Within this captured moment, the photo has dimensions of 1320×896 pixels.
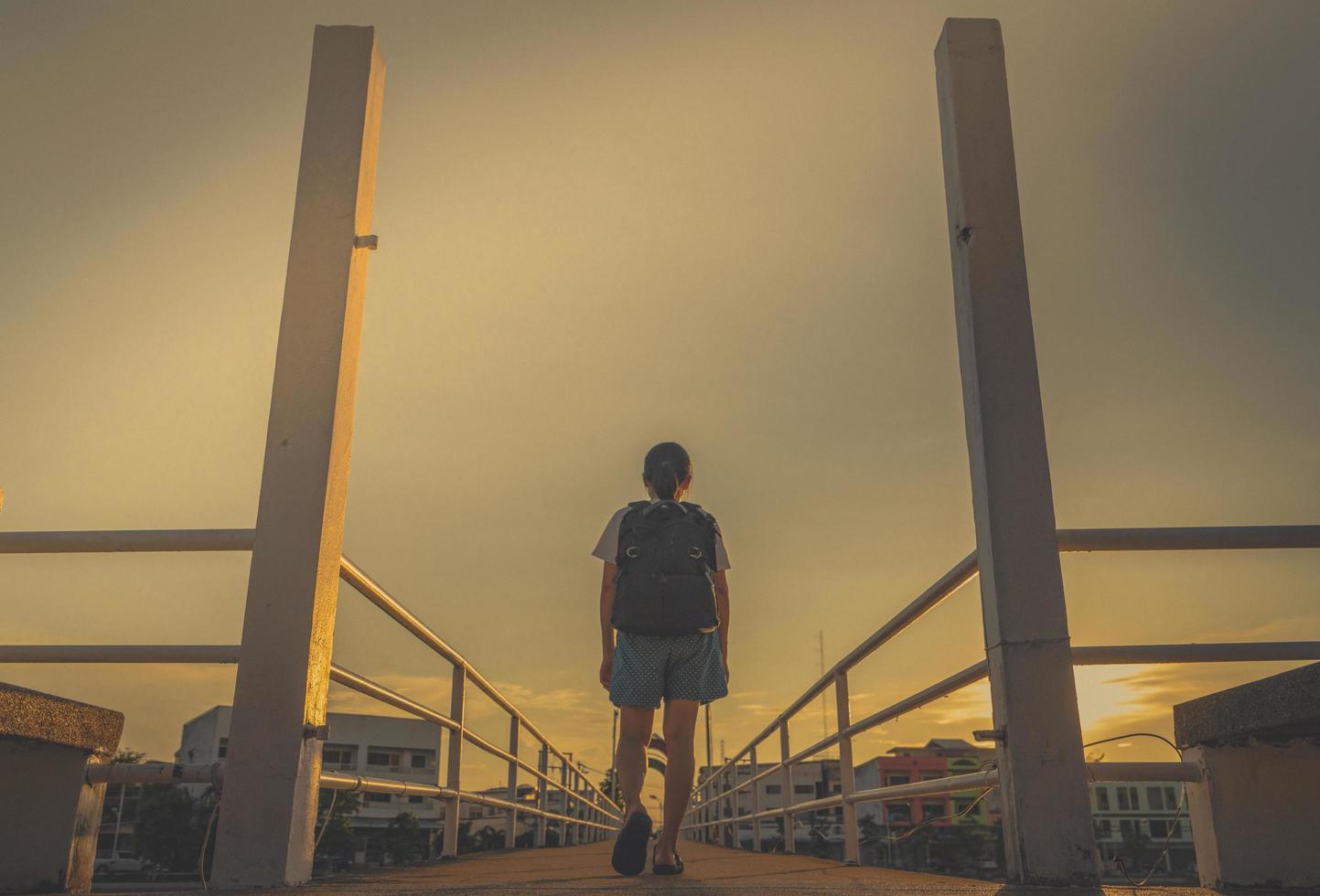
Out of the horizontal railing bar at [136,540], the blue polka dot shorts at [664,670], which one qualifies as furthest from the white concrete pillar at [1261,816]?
the horizontal railing bar at [136,540]

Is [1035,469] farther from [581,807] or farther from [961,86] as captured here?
[581,807]

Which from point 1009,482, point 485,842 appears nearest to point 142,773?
point 1009,482

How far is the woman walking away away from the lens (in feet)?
9.77

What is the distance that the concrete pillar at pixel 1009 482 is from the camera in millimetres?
2230

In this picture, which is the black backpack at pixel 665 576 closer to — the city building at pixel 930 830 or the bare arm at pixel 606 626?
the bare arm at pixel 606 626

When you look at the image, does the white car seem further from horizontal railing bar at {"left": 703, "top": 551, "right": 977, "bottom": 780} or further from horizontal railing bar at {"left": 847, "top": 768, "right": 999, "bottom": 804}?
horizontal railing bar at {"left": 847, "top": 768, "right": 999, "bottom": 804}

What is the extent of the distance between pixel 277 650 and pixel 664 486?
129 centimetres

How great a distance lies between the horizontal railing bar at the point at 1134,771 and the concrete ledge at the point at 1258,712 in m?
0.11

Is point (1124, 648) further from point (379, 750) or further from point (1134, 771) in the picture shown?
point (379, 750)

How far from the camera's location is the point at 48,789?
Answer: 6.99 feet

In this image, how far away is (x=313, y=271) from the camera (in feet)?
9.15

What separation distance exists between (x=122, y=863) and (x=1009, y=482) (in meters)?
67.7

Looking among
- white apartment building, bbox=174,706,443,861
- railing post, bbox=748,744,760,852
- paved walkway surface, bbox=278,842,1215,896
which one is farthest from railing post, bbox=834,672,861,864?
white apartment building, bbox=174,706,443,861

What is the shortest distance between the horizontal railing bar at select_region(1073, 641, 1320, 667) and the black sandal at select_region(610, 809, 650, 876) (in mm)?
1286
